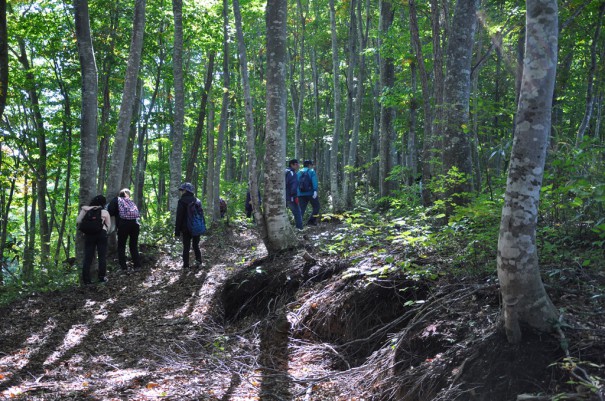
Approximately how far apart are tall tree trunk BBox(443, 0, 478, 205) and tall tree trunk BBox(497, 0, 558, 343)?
4.24 m

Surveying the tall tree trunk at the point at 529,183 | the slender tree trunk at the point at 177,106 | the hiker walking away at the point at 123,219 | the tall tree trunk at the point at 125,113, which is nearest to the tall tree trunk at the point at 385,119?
the slender tree trunk at the point at 177,106

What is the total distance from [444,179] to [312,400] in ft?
13.9

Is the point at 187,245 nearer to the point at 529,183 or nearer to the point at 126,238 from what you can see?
the point at 126,238

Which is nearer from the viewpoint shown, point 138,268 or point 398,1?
point 138,268

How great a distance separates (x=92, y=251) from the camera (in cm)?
962

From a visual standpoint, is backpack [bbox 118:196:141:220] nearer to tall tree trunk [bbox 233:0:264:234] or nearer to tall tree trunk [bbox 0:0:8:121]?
tall tree trunk [bbox 233:0:264:234]

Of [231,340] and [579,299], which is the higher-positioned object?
[579,299]

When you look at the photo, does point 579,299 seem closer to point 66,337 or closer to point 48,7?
point 66,337

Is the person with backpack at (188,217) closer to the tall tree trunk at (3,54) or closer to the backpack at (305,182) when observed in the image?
the backpack at (305,182)

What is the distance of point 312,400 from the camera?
4684 millimetres

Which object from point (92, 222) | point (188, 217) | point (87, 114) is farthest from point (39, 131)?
point (188, 217)

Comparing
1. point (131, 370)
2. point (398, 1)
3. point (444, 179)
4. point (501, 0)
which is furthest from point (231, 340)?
point (398, 1)

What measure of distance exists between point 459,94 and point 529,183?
5049 millimetres

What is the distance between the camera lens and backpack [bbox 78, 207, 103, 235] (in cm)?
938
